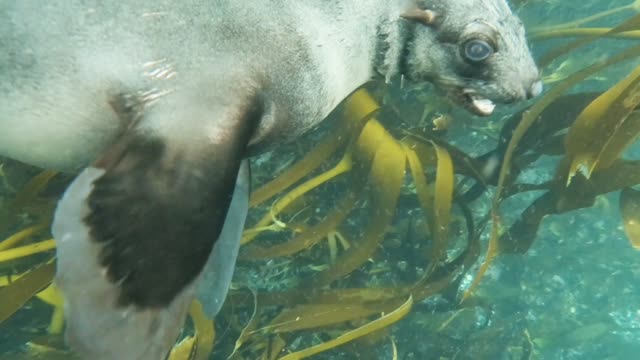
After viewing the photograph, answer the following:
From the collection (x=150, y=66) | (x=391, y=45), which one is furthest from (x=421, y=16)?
(x=150, y=66)

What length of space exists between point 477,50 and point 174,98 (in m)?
0.98

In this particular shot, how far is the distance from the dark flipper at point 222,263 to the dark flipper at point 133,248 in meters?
0.23

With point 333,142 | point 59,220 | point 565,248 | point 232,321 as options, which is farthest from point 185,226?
point 565,248

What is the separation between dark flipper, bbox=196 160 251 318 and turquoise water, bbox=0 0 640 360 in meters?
1.26

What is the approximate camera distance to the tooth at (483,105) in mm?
2094

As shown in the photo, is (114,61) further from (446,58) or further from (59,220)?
(446,58)

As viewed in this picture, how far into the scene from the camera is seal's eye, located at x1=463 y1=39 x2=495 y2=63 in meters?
1.93

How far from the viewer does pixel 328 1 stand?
5.89 feet

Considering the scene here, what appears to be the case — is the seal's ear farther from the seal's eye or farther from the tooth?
the tooth

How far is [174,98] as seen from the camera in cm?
144

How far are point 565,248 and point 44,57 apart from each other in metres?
7.19

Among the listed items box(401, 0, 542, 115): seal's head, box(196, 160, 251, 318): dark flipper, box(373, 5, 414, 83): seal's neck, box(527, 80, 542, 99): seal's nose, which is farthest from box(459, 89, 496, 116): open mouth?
box(196, 160, 251, 318): dark flipper

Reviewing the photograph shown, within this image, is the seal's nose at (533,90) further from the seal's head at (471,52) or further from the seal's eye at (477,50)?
the seal's eye at (477,50)

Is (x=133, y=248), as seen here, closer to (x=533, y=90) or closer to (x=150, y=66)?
(x=150, y=66)
